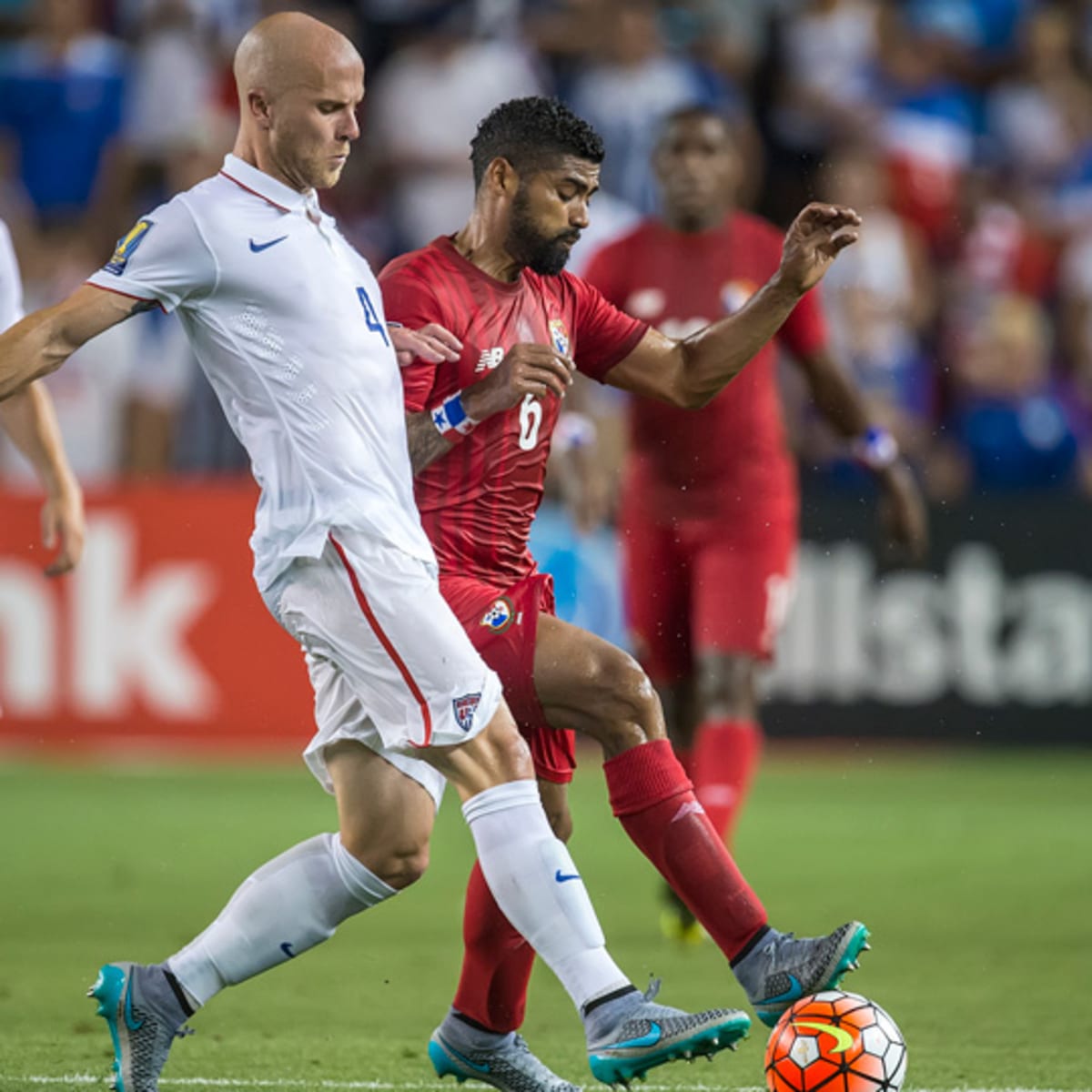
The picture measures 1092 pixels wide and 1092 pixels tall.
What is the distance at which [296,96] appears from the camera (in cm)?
495

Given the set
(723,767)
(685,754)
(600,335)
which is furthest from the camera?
(685,754)

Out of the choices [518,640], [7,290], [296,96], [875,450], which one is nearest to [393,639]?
[518,640]

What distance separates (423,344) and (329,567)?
65cm

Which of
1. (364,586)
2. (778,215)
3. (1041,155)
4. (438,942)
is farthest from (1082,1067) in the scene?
(1041,155)

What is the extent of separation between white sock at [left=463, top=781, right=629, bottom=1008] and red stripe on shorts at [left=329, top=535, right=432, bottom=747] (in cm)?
22

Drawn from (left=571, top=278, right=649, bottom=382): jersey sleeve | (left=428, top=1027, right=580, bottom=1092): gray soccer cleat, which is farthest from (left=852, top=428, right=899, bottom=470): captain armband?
(left=428, top=1027, right=580, bottom=1092): gray soccer cleat

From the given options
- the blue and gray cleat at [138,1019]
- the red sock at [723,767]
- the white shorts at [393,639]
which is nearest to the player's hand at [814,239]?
the white shorts at [393,639]

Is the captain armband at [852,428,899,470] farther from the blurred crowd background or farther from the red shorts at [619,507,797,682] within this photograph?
the blurred crowd background

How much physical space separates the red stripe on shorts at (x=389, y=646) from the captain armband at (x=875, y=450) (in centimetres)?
335

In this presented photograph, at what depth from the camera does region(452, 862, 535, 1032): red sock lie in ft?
17.5

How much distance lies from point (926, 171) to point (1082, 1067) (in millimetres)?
9416

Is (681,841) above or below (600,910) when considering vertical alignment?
above

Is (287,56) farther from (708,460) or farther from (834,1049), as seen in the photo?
(708,460)

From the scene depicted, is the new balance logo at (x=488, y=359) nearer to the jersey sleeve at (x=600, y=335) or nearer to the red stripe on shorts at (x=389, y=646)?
the jersey sleeve at (x=600, y=335)
